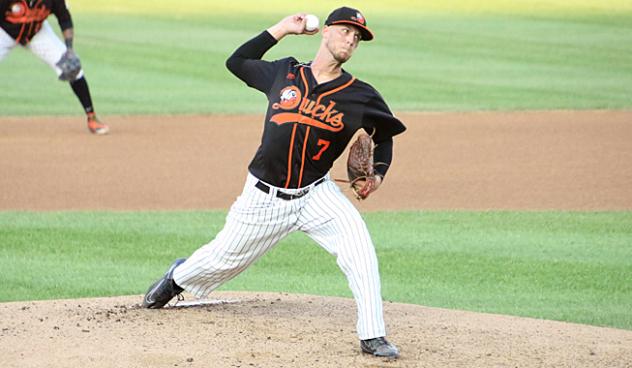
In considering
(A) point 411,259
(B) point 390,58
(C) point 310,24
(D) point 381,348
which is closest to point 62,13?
(A) point 411,259

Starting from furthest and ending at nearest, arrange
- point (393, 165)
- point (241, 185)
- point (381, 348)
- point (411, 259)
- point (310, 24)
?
point (393, 165) < point (241, 185) < point (411, 259) < point (310, 24) < point (381, 348)

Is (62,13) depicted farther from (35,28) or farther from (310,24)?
(310,24)

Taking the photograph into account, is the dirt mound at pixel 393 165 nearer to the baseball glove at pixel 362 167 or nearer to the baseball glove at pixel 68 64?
the baseball glove at pixel 68 64

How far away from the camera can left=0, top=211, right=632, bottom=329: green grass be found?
7617 millimetres

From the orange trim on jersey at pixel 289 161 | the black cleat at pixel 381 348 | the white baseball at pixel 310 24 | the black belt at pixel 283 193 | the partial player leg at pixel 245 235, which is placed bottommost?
the black cleat at pixel 381 348

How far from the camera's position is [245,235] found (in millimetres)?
6105

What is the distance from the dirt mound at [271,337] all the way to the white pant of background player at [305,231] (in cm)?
23

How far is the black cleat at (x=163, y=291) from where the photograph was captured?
6.44 meters

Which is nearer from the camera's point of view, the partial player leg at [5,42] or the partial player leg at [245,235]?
the partial player leg at [245,235]

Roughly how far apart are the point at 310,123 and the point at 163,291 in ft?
4.02

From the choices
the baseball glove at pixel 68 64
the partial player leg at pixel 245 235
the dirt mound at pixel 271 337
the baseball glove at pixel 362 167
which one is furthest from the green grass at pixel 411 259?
the baseball glove at pixel 68 64

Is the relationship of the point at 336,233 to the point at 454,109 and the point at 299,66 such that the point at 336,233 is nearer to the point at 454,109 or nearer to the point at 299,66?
the point at 299,66

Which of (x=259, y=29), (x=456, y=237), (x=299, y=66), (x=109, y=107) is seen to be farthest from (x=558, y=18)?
(x=299, y=66)

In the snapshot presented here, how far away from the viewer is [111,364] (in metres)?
5.56
